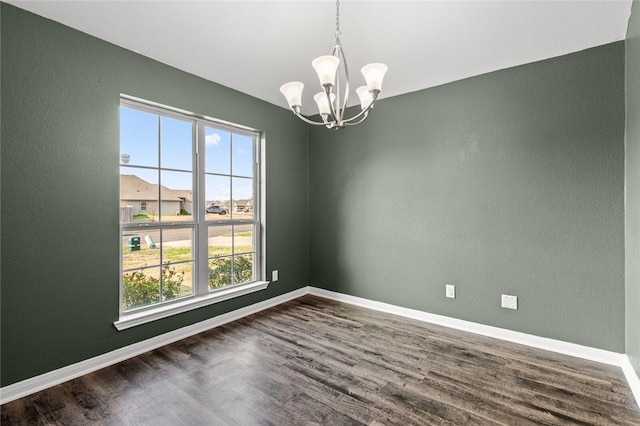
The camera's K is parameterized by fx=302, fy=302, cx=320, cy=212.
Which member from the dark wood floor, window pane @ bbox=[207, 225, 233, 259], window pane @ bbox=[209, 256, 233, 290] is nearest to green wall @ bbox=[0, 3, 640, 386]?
window pane @ bbox=[209, 256, 233, 290]

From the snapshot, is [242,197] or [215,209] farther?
[242,197]

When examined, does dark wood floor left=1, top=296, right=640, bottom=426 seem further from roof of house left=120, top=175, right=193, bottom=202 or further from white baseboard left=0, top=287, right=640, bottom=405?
roof of house left=120, top=175, right=193, bottom=202

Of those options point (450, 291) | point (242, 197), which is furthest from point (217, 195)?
point (450, 291)

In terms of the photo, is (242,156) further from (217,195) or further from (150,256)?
(150,256)

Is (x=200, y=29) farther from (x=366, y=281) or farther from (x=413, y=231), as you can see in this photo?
(x=366, y=281)

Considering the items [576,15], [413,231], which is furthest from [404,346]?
[576,15]

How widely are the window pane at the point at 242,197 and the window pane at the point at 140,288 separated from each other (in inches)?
41.3

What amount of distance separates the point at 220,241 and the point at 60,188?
4.81ft

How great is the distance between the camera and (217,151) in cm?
328

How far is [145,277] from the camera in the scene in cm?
270

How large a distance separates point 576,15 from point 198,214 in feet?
11.2

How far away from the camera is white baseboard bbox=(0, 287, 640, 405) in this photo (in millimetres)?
2024

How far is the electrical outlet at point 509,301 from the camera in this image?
9.09 ft

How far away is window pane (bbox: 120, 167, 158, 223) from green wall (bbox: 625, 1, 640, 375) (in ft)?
11.9
